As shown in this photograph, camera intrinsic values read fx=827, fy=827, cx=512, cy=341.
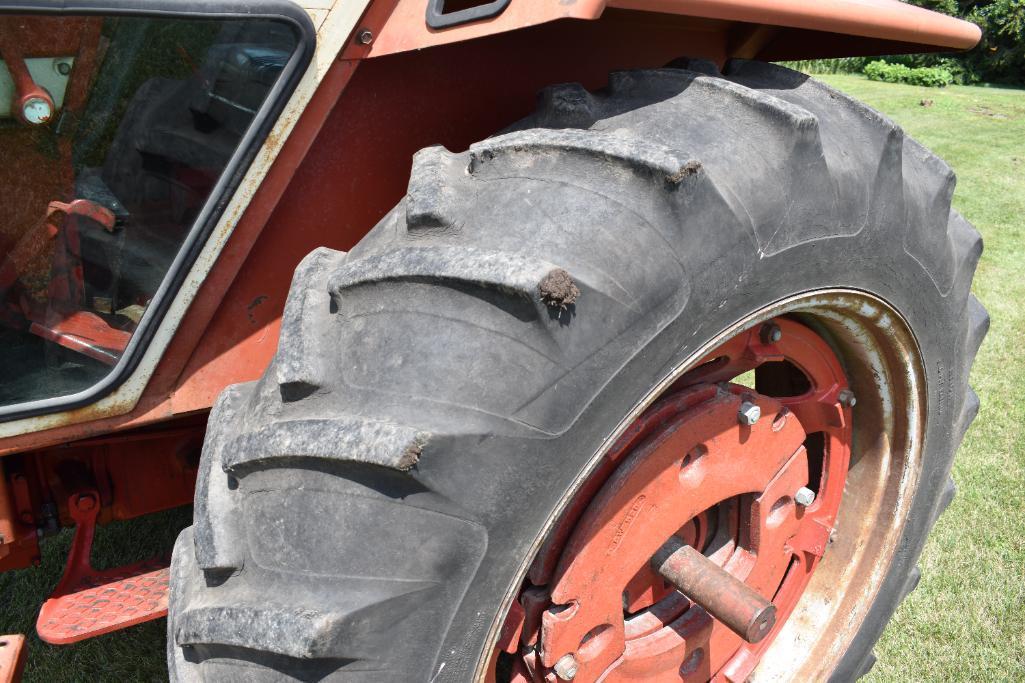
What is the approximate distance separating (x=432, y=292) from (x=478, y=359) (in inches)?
3.5

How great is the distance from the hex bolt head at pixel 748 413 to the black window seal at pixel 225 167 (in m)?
0.82

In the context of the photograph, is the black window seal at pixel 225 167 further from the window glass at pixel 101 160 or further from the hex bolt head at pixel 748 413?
the hex bolt head at pixel 748 413

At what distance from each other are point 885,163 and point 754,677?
3.35ft

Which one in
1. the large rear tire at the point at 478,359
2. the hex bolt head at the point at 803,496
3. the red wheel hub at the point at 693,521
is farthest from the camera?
the hex bolt head at the point at 803,496

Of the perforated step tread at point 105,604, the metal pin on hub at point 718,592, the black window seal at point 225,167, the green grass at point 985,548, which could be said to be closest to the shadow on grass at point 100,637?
the perforated step tread at point 105,604

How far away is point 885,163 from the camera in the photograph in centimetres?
120

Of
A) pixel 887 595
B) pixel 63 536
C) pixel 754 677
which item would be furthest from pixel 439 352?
pixel 63 536

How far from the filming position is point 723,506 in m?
1.52

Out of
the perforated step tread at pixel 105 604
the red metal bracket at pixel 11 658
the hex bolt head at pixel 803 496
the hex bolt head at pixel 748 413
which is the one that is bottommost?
the red metal bracket at pixel 11 658

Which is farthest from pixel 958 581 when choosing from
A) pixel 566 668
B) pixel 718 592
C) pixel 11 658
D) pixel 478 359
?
pixel 11 658

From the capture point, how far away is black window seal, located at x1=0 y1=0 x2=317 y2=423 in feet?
2.93

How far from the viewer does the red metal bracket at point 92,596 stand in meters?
1.28

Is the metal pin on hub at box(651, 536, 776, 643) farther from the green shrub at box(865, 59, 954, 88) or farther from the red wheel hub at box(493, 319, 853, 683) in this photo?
the green shrub at box(865, 59, 954, 88)

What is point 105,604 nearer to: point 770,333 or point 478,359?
point 478,359
